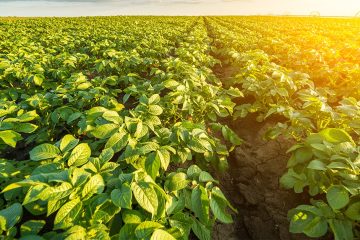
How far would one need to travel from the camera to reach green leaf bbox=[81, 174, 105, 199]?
4.76ft

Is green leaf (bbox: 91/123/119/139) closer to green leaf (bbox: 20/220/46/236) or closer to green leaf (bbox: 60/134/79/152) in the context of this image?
green leaf (bbox: 60/134/79/152)

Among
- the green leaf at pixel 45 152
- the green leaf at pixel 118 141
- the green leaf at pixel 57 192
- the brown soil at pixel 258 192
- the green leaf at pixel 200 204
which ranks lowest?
the brown soil at pixel 258 192

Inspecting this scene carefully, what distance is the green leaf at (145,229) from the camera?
4.36 feet

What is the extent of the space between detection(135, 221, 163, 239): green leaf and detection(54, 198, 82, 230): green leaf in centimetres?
32

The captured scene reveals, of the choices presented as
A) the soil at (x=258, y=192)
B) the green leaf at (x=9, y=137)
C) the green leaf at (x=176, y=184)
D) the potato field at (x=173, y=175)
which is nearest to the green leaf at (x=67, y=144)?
the potato field at (x=173, y=175)

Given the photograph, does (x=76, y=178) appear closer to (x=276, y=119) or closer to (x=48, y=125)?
(x=48, y=125)

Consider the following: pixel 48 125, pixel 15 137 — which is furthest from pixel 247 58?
pixel 15 137

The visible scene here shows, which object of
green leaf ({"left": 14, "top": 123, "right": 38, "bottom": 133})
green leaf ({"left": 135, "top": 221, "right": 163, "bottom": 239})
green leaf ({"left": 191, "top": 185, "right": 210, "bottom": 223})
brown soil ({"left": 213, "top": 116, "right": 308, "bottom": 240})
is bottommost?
brown soil ({"left": 213, "top": 116, "right": 308, "bottom": 240})

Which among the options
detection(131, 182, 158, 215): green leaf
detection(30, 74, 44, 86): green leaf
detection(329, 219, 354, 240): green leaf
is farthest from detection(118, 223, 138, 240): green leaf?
detection(30, 74, 44, 86): green leaf

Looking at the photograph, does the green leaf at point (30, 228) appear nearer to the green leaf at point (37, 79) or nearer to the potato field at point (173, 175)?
the potato field at point (173, 175)

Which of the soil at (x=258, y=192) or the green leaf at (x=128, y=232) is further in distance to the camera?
the soil at (x=258, y=192)

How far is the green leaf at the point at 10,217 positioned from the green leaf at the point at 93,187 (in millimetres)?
346

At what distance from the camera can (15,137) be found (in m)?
2.13

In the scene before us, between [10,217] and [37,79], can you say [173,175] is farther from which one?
[37,79]
